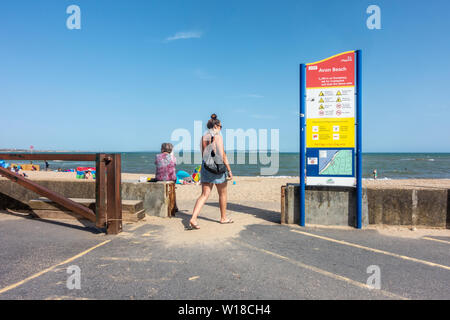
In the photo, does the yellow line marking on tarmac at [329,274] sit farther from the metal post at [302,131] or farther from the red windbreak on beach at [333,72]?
the red windbreak on beach at [333,72]

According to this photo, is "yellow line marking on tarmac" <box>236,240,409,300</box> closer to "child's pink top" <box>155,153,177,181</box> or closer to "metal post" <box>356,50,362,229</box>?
"metal post" <box>356,50,362,229</box>

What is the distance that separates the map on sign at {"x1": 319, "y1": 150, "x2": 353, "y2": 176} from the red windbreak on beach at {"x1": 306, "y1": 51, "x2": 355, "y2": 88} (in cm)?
127

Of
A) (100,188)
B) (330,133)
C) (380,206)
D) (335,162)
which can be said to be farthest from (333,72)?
(100,188)

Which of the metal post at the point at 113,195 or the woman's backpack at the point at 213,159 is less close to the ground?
the woman's backpack at the point at 213,159

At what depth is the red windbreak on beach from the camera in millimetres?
4832

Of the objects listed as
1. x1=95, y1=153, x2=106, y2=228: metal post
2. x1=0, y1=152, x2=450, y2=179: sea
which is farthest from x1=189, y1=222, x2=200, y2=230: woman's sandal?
x1=0, y1=152, x2=450, y2=179: sea

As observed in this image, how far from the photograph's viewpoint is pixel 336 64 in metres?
4.88

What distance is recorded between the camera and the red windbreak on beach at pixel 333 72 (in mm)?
4832

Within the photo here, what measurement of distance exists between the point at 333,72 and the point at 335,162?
169 centimetres

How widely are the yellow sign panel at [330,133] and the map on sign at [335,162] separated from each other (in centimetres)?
13

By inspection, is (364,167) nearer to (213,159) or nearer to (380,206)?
(380,206)

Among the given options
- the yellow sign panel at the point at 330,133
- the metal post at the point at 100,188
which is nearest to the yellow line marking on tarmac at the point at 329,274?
the yellow sign panel at the point at 330,133

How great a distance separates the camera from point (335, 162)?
489 centimetres
